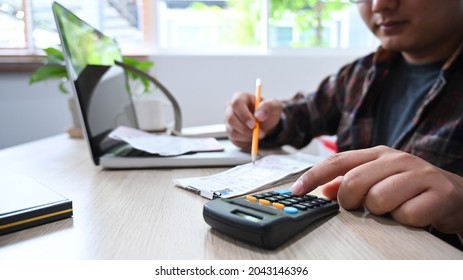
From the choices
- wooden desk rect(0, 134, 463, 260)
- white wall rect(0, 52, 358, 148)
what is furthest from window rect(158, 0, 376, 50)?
wooden desk rect(0, 134, 463, 260)

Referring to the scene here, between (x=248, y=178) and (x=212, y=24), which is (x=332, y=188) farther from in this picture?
(x=212, y=24)

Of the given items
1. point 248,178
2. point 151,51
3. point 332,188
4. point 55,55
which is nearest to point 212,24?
point 151,51

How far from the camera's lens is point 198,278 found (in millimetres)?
250

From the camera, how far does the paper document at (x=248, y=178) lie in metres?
0.43

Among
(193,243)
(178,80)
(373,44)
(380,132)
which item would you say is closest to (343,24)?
(373,44)

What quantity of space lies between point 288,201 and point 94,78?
493 mm

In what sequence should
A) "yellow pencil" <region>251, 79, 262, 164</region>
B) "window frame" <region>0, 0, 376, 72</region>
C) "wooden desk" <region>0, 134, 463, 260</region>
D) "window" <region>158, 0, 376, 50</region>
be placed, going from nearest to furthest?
1. "wooden desk" <region>0, 134, 463, 260</region>
2. "yellow pencil" <region>251, 79, 262, 164</region>
3. "window frame" <region>0, 0, 376, 72</region>
4. "window" <region>158, 0, 376, 50</region>

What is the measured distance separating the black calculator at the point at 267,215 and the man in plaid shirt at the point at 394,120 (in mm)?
36

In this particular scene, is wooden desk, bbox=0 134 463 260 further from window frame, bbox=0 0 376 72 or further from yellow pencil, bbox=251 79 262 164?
window frame, bbox=0 0 376 72

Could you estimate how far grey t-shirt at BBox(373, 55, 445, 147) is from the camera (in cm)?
78

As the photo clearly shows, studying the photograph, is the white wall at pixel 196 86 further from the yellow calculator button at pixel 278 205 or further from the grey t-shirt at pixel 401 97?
the yellow calculator button at pixel 278 205

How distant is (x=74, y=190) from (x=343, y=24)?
1.73 metres

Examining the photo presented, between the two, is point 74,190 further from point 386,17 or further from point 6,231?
point 386,17

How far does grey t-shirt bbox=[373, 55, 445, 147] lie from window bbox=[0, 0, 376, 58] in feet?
3.24
